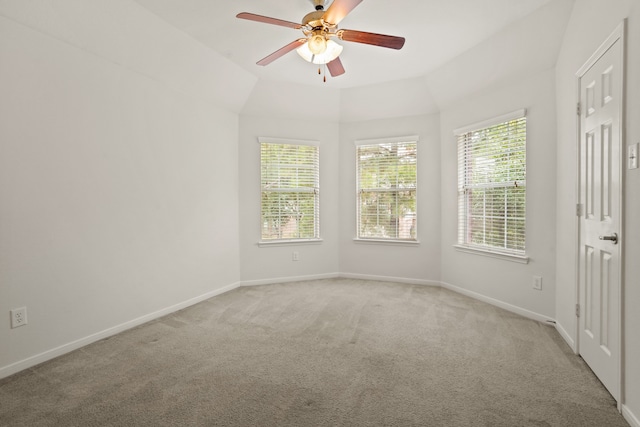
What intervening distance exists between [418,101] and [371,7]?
1.99 meters

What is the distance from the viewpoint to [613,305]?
2.02m

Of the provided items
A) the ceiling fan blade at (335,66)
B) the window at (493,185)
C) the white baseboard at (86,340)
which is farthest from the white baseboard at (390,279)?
the ceiling fan blade at (335,66)

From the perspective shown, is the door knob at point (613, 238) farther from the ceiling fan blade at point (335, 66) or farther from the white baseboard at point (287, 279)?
the white baseboard at point (287, 279)

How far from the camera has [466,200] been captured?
14.1 feet

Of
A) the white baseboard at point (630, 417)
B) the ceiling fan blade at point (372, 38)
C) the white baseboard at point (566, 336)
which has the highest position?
the ceiling fan blade at point (372, 38)

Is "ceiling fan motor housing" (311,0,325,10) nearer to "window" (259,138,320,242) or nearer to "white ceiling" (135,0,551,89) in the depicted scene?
"white ceiling" (135,0,551,89)

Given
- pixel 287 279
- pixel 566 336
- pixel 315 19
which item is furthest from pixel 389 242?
pixel 315 19

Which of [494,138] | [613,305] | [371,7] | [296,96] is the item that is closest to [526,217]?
[494,138]

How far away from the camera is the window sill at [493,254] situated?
137 inches

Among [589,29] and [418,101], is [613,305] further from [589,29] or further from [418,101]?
[418,101]

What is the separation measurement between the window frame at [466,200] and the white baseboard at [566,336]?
679mm

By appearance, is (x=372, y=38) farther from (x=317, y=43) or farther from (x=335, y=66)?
(x=335, y=66)

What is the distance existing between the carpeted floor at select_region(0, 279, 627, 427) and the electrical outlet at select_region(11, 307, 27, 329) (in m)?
0.35

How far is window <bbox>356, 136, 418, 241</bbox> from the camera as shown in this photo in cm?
488
